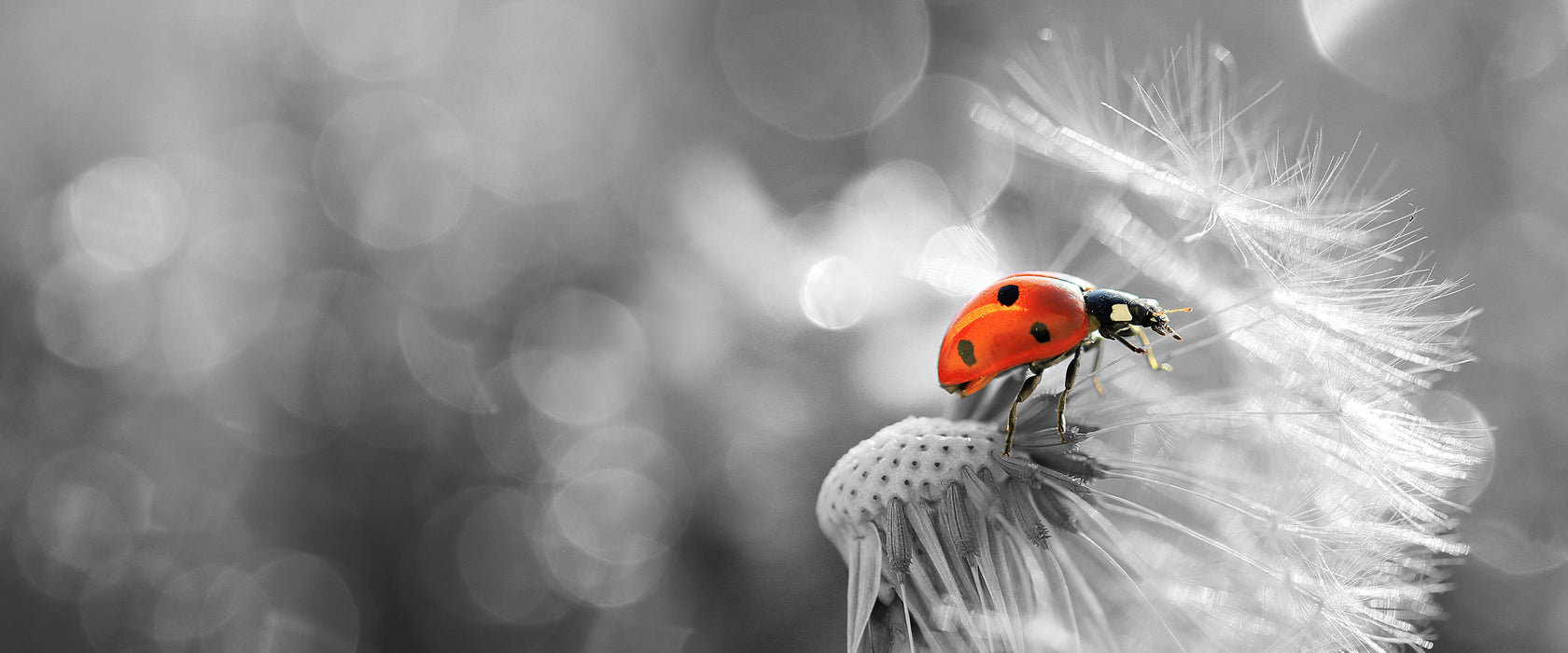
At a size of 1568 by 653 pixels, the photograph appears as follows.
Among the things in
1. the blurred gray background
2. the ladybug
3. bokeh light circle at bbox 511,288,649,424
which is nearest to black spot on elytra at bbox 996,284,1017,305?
the ladybug

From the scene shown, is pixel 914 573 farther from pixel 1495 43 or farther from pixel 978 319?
pixel 1495 43

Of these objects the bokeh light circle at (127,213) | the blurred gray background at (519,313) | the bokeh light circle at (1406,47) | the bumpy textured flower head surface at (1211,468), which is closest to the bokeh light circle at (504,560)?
the blurred gray background at (519,313)

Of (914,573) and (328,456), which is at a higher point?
(914,573)

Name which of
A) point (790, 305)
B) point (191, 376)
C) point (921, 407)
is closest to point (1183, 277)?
point (921, 407)

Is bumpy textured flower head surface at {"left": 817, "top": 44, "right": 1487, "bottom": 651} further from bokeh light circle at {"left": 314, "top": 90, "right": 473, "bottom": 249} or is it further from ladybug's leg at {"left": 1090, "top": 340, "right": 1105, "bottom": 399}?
bokeh light circle at {"left": 314, "top": 90, "right": 473, "bottom": 249}

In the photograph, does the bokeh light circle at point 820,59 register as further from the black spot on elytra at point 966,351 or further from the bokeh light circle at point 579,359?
the black spot on elytra at point 966,351
